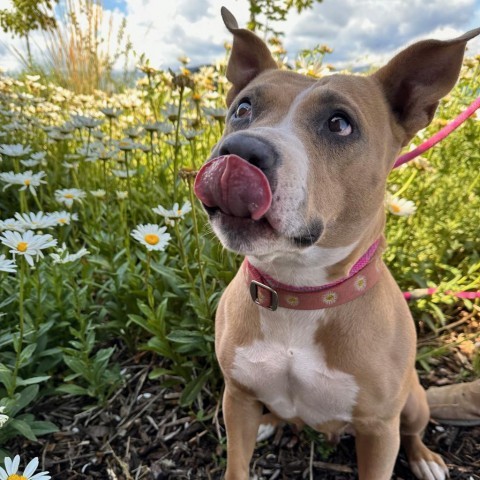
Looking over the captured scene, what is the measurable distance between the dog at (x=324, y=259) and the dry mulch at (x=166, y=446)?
40 centimetres

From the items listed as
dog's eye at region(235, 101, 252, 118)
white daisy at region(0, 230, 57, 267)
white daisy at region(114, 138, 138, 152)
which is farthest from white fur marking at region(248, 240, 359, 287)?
white daisy at region(114, 138, 138, 152)

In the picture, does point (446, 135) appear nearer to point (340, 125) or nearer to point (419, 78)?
point (419, 78)

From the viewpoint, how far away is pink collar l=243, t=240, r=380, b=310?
1815 millimetres

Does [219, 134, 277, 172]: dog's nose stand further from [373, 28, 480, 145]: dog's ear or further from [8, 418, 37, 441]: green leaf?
[8, 418, 37, 441]: green leaf

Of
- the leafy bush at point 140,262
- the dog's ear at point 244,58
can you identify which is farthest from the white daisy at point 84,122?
the dog's ear at point 244,58

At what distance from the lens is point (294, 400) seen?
1993 millimetres

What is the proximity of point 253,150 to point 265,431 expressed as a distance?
183cm

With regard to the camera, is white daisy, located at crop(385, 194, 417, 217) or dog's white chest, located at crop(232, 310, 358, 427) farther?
white daisy, located at crop(385, 194, 417, 217)

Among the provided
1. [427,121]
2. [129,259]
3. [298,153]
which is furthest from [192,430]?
[427,121]

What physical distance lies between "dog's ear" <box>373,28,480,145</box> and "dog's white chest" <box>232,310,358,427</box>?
35.5 inches

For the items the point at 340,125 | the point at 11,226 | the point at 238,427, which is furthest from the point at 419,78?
the point at 11,226

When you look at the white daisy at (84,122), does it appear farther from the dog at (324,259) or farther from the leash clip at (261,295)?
the leash clip at (261,295)

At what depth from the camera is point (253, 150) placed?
4.39ft

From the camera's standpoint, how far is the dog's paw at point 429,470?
2324 mm
